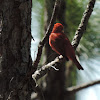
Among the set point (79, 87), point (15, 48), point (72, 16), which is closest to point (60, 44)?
point (79, 87)

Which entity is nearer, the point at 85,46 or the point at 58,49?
the point at 58,49

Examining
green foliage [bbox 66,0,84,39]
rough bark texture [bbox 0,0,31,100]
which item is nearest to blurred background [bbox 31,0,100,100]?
green foliage [bbox 66,0,84,39]

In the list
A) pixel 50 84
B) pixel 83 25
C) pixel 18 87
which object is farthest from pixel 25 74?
pixel 50 84

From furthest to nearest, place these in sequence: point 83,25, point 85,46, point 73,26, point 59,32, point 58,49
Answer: point 85,46, point 73,26, point 59,32, point 58,49, point 83,25

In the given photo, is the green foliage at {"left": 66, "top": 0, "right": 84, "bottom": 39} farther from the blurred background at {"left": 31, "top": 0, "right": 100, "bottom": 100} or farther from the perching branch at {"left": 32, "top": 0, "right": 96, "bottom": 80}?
the perching branch at {"left": 32, "top": 0, "right": 96, "bottom": 80}

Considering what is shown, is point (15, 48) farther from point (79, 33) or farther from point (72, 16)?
point (72, 16)

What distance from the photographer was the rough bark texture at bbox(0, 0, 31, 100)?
3.97ft

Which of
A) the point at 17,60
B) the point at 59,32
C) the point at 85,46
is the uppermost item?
the point at 17,60

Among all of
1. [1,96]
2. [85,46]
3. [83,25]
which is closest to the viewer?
[1,96]

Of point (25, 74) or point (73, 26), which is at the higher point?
point (25, 74)

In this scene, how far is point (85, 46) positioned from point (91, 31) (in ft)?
1.10

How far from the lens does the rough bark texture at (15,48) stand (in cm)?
121

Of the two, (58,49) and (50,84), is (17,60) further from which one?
(50,84)

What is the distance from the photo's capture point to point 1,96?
119cm
